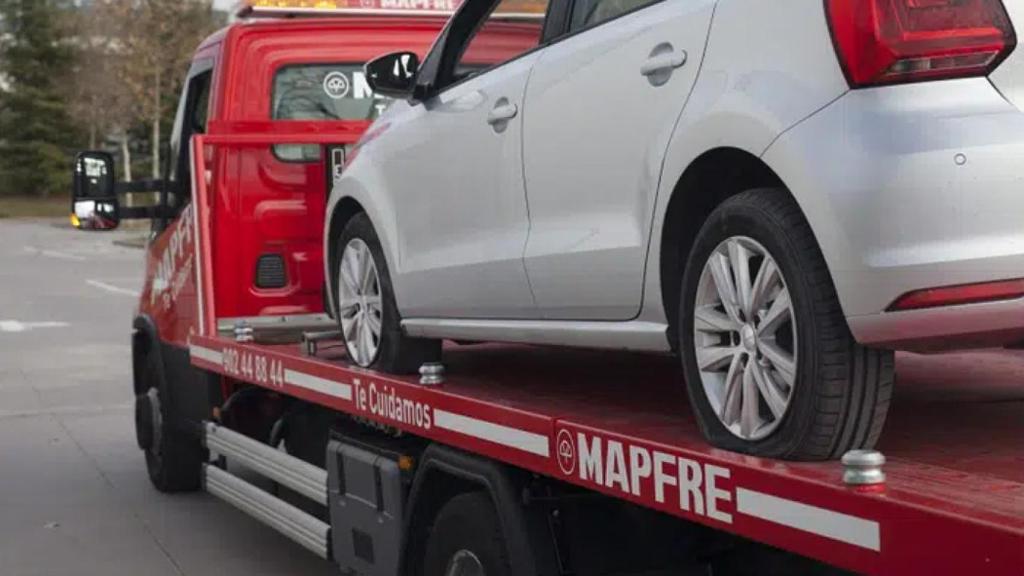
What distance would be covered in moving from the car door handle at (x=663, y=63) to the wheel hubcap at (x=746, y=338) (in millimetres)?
499

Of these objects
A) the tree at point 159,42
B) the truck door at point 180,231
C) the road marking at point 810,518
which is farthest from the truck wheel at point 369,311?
the tree at point 159,42

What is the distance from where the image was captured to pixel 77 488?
9227mm

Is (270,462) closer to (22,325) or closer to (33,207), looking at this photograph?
(22,325)

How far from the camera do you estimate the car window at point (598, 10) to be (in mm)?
4233

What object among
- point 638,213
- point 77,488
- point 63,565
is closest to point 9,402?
point 77,488

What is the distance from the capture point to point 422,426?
495cm

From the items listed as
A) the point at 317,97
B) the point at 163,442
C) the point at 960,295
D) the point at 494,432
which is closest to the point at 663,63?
the point at 960,295

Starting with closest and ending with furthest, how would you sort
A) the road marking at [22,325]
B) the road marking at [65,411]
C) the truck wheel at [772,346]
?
the truck wheel at [772,346] → the road marking at [65,411] → the road marking at [22,325]

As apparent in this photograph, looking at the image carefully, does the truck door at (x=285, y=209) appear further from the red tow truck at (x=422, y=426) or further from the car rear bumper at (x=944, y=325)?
the car rear bumper at (x=944, y=325)

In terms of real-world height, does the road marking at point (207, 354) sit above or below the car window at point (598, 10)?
below

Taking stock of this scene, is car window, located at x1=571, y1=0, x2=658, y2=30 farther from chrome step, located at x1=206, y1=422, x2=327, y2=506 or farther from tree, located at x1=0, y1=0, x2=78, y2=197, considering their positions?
tree, located at x1=0, y1=0, x2=78, y2=197

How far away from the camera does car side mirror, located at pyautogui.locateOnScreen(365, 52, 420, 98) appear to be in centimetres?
559

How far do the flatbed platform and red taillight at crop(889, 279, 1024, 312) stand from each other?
1.12 feet

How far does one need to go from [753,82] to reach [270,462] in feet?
12.7
